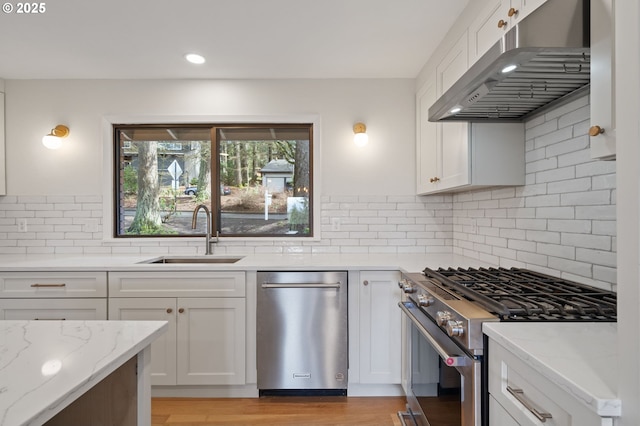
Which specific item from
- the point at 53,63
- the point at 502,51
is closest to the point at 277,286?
the point at 502,51

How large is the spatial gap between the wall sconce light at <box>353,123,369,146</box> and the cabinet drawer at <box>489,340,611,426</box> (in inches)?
81.2

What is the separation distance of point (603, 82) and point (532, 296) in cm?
76

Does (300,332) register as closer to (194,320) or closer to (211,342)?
(211,342)

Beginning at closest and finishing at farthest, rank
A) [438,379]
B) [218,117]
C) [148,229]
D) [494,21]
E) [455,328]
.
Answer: [455,328], [438,379], [494,21], [218,117], [148,229]

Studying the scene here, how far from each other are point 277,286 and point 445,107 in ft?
4.76

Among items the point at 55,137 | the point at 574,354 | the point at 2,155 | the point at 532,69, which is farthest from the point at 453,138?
the point at 2,155

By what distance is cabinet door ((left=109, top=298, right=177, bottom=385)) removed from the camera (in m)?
2.24

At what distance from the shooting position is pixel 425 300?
4.85 ft

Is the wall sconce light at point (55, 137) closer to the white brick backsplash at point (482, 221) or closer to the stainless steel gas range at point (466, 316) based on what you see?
the white brick backsplash at point (482, 221)

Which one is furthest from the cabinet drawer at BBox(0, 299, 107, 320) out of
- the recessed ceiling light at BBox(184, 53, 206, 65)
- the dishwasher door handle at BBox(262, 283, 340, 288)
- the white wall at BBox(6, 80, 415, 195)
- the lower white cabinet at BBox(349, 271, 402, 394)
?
the recessed ceiling light at BBox(184, 53, 206, 65)

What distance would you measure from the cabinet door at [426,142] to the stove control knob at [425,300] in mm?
1035

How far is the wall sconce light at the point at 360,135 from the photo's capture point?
9.13 ft

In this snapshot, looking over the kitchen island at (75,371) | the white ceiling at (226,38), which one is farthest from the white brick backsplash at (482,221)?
the kitchen island at (75,371)

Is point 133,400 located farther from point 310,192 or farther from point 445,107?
point 310,192
